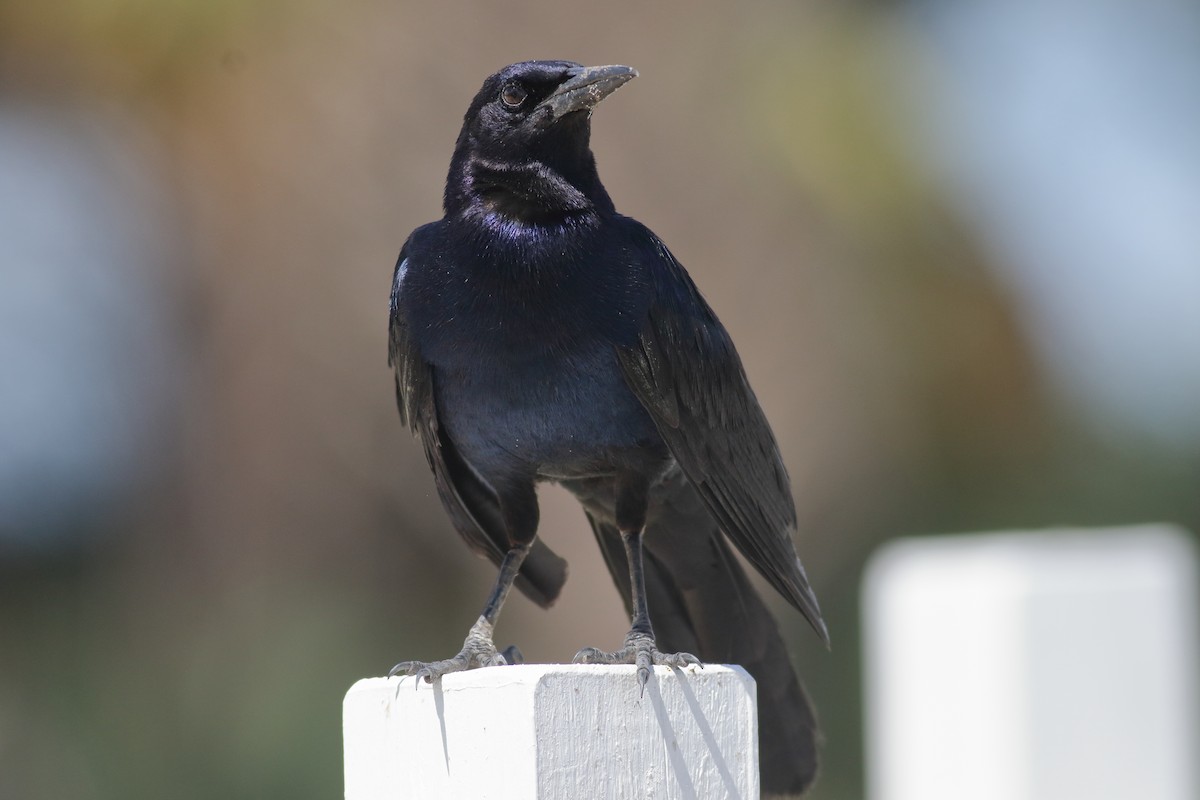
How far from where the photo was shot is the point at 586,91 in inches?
123

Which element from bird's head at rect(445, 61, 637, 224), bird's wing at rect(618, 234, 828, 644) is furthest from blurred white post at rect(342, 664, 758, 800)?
bird's head at rect(445, 61, 637, 224)

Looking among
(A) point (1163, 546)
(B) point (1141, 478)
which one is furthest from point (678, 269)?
(B) point (1141, 478)

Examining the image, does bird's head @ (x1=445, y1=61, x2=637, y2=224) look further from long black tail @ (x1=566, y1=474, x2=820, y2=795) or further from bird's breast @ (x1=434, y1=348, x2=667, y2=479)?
long black tail @ (x1=566, y1=474, x2=820, y2=795)

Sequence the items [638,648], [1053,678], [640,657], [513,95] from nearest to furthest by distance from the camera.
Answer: [640,657] < [638,648] < [513,95] < [1053,678]

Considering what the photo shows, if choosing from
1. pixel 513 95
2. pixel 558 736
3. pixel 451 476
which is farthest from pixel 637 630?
pixel 513 95

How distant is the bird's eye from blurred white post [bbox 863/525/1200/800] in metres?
2.03

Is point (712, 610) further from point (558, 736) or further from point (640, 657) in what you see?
point (558, 736)

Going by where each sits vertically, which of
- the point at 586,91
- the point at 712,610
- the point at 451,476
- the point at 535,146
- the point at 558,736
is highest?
the point at 586,91

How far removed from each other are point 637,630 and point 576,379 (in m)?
0.53

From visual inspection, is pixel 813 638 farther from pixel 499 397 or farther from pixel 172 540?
pixel 499 397

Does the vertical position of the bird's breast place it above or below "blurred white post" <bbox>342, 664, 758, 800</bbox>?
above

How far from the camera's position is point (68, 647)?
836 cm

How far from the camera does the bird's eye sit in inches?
126

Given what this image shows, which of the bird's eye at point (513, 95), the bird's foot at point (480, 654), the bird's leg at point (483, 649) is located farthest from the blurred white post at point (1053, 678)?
the bird's eye at point (513, 95)
